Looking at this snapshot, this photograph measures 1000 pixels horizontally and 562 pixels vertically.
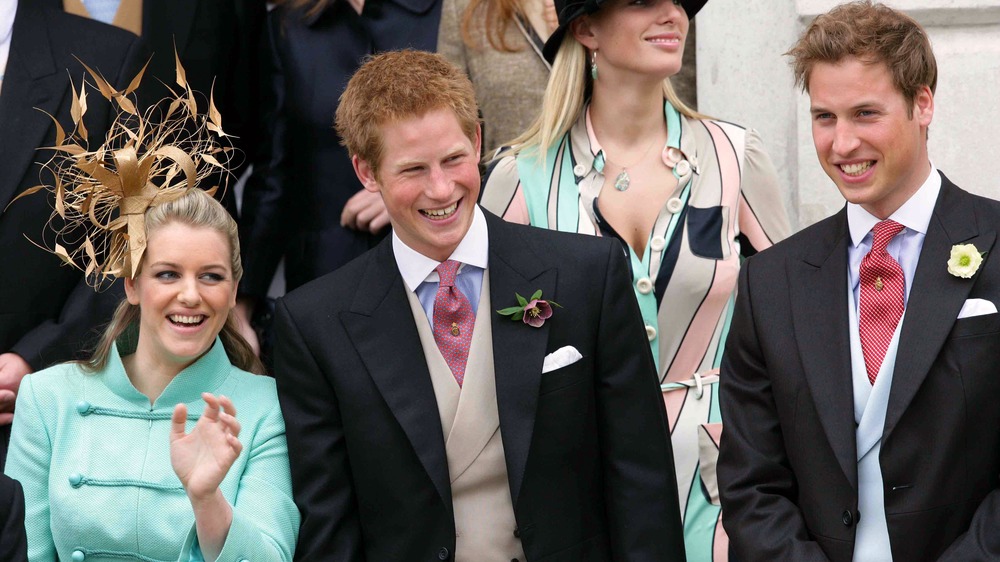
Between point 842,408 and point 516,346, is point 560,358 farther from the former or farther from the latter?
point 842,408

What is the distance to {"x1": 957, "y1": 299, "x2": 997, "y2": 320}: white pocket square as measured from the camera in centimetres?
357

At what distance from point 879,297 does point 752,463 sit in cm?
52

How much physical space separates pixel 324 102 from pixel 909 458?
2407 millimetres

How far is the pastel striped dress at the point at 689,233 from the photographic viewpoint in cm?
439

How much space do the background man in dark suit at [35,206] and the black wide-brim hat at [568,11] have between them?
1.38 m

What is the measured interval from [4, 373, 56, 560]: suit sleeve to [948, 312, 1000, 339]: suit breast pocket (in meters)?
2.38

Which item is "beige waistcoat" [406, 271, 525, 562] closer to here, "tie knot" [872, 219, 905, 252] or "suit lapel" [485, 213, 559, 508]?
"suit lapel" [485, 213, 559, 508]

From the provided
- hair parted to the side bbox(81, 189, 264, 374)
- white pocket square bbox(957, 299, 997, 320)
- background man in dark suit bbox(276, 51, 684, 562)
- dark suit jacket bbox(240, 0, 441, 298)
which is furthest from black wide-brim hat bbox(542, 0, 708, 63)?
white pocket square bbox(957, 299, 997, 320)

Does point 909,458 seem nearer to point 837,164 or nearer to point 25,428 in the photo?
point 837,164

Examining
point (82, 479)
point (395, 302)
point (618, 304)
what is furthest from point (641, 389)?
point (82, 479)

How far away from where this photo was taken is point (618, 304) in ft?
13.1

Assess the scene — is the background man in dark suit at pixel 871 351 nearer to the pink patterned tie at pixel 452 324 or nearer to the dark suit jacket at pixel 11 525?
the pink patterned tie at pixel 452 324

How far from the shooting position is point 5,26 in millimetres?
4965

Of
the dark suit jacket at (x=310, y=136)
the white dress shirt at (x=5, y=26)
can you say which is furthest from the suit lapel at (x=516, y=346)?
the white dress shirt at (x=5, y=26)
